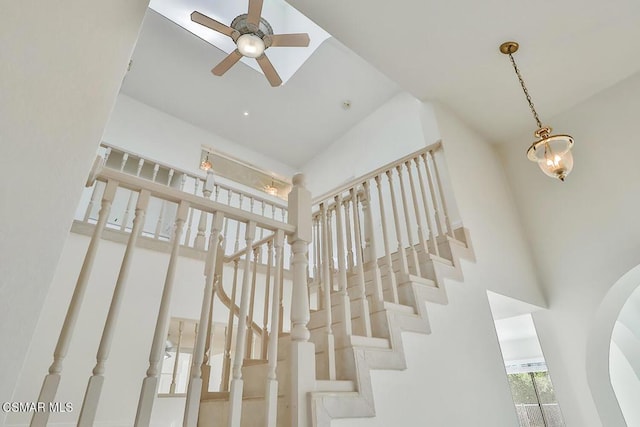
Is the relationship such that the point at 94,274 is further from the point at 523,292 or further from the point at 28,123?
the point at 523,292

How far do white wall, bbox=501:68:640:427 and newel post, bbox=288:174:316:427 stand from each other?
288cm

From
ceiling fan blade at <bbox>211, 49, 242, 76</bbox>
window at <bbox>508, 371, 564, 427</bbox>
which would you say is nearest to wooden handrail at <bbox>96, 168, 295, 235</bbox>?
ceiling fan blade at <bbox>211, 49, 242, 76</bbox>

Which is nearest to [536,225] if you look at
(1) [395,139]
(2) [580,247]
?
(2) [580,247]

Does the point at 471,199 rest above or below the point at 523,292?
above

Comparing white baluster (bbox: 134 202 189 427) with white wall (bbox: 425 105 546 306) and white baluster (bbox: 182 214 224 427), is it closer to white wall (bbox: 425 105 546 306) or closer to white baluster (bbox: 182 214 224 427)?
white baluster (bbox: 182 214 224 427)

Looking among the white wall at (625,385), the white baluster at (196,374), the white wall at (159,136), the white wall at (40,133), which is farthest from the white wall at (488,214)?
the white wall at (159,136)

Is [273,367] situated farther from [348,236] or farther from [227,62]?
[227,62]

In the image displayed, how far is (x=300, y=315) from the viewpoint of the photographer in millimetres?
1459

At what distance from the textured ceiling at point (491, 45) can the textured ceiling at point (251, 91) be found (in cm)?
153

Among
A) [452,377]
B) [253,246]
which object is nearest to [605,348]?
[452,377]

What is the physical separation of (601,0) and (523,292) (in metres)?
2.53

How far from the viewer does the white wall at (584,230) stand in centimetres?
300

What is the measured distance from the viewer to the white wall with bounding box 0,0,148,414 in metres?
0.77

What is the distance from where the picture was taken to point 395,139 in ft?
14.7
